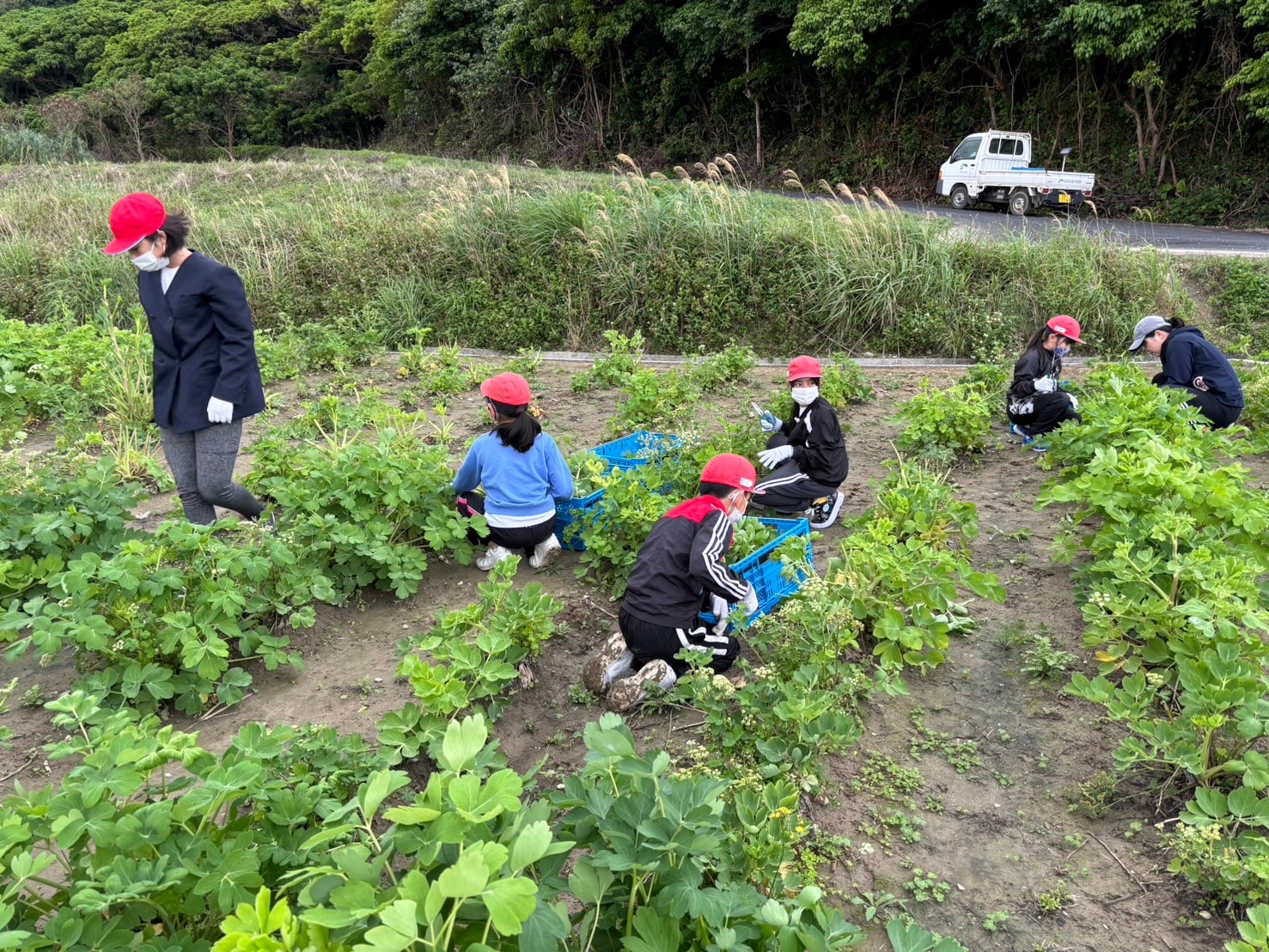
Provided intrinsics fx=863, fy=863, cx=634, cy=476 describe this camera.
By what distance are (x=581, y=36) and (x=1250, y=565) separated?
27327 millimetres

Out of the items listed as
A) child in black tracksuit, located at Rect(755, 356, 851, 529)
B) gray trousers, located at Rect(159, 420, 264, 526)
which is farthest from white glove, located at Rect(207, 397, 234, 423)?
child in black tracksuit, located at Rect(755, 356, 851, 529)

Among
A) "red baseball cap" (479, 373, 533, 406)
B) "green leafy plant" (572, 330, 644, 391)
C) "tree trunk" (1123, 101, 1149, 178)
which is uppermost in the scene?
"tree trunk" (1123, 101, 1149, 178)

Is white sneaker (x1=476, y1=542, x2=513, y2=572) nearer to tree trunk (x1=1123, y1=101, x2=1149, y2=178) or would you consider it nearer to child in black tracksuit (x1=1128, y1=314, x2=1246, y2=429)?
child in black tracksuit (x1=1128, y1=314, x2=1246, y2=429)

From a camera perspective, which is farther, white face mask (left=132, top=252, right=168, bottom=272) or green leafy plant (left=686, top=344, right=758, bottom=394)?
green leafy plant (left=686, top=344, right=758, bottom=394)

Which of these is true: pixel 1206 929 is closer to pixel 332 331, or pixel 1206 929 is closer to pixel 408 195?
pixel 332 331

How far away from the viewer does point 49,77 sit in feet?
151

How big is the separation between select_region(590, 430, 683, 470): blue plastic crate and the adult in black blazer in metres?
2.02

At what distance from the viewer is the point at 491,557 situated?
4.69m

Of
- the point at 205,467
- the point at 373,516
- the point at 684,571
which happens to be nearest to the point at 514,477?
the point at 373,516

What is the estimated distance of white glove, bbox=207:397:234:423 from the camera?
14.1 ft

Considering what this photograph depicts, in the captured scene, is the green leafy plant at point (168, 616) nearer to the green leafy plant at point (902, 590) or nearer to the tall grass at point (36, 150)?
the green leafy plant at point (902, 590)

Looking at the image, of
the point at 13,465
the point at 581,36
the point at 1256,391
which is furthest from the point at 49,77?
the point at 1256,391

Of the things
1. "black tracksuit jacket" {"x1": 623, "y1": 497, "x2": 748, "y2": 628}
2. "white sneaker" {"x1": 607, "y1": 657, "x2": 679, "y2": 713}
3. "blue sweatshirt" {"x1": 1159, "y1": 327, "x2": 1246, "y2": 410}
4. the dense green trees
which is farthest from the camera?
the dense green trees

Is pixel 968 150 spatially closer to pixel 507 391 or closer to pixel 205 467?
pixel 507 391
